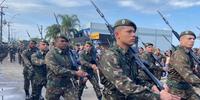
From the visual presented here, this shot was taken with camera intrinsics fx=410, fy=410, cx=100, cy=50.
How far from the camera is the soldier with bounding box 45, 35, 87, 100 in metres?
7.76

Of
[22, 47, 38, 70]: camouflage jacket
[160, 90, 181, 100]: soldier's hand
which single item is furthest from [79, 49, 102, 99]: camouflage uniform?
[160, 90, 181, 100]: soldier's hand

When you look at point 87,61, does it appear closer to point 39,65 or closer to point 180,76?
point 39,65

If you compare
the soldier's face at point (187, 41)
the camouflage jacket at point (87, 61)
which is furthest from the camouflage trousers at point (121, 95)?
the camouflage jacket at point (87, 61)

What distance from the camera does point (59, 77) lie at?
795 centimetres

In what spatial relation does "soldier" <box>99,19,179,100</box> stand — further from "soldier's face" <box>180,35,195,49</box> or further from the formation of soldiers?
"soldier's face" <box>180,35,195,49</box>

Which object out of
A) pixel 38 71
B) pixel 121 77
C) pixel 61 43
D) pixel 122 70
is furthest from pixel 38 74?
pixel 121 77

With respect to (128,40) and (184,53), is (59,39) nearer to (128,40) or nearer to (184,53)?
(184,53)

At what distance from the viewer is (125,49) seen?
15.8 feet

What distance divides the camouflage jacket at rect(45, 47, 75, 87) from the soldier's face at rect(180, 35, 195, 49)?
2.10 m

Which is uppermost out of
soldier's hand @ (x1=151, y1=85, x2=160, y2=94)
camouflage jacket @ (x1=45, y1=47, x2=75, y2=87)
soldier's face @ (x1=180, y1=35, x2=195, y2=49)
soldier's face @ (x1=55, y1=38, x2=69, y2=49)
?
soldier's face @ (x1=180, y1=35, x2=195, y2=49)

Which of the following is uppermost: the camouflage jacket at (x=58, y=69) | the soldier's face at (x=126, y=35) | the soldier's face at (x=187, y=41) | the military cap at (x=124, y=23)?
the military cap at (x=124, y=23)

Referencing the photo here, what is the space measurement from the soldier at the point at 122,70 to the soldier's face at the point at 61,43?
3.26 meters

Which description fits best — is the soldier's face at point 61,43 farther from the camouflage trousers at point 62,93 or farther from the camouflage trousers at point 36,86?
the camouflage trousers at point 36,86

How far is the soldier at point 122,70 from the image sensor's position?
14.5 ft
